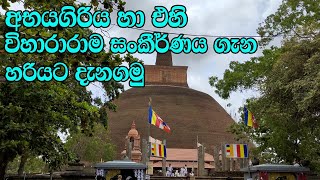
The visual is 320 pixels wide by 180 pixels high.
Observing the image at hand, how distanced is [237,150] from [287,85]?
8120mm

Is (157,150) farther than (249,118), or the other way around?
(157,150)

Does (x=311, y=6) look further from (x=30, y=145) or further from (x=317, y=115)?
(x=30, y=145)

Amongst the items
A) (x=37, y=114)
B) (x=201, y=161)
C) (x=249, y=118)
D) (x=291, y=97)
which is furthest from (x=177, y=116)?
(x=37, y=114)

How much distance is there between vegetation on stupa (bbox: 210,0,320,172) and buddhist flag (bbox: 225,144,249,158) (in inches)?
57.3

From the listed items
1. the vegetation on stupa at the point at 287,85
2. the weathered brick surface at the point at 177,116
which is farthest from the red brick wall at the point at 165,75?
the vegetation on stupa at the point at 287,85

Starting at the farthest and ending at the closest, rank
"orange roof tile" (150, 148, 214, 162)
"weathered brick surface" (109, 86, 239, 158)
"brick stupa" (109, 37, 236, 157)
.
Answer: "brick stupa" (109, 37, 236, 157)
"weathered brick surface" (109, 86, 239, 158)
"orange roof tile" (150, 148, 214, 162)

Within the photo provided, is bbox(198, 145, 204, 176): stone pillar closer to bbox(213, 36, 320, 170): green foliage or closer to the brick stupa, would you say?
bbox(213, 36, 320, 170): green foliage

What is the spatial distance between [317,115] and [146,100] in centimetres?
4564

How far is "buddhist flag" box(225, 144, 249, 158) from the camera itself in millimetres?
23406

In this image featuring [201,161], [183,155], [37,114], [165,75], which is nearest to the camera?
[37,114]

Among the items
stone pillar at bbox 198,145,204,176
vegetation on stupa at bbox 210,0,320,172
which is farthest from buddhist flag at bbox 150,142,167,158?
stone pillar at bbox 198,145,204,176

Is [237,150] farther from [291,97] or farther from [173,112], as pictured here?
Result: [173,112]

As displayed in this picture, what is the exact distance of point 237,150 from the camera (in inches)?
928

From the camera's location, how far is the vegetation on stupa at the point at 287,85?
15.7 metres
